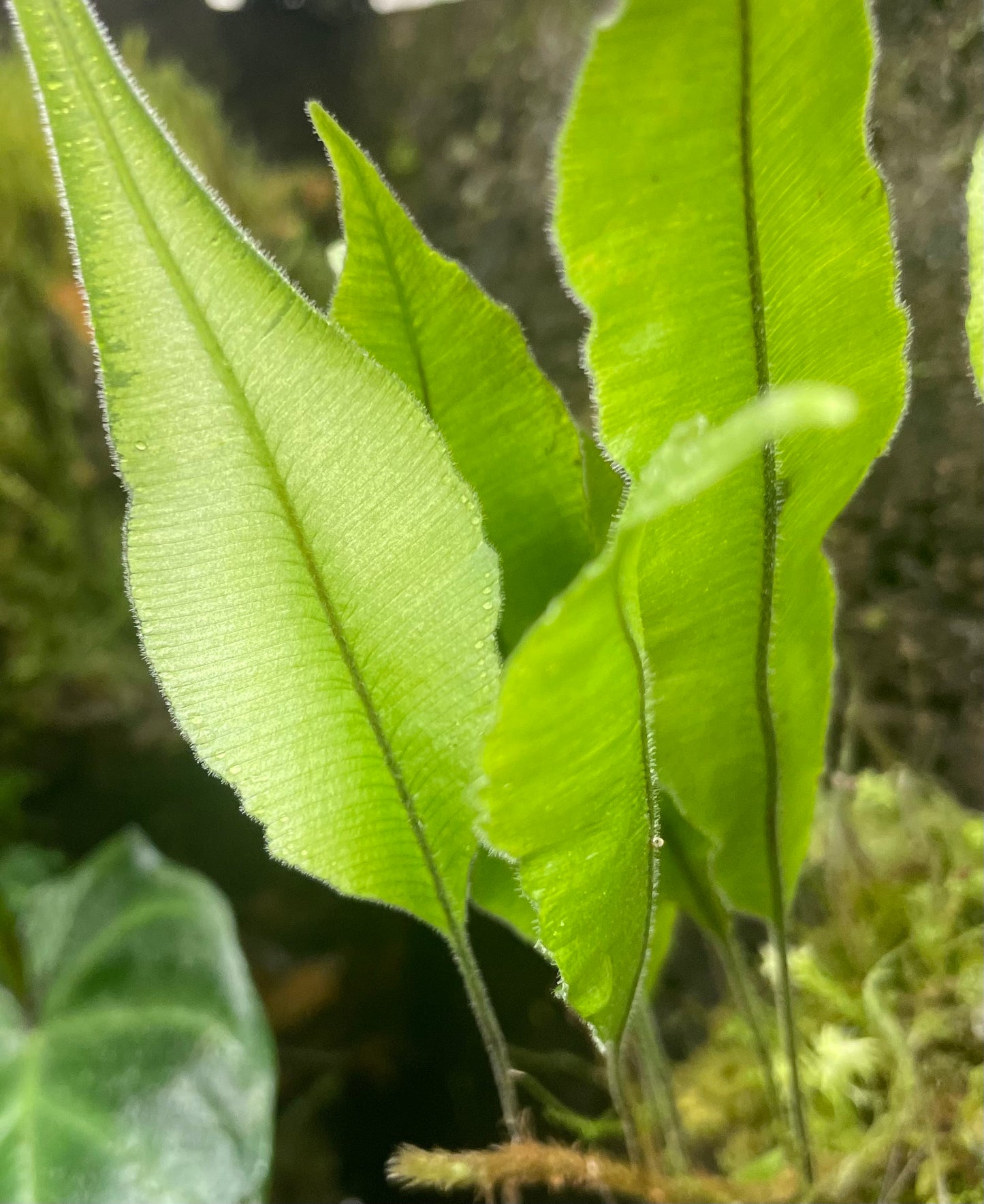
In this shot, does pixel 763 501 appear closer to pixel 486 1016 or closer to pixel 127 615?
pixel 486 1016

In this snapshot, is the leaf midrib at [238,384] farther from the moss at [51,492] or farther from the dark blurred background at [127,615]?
the moss at [51,492]

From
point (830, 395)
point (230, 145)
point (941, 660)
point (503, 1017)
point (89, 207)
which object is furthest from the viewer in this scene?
point (230, 145)

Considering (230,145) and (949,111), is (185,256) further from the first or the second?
(230,145)

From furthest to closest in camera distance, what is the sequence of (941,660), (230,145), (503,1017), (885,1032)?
(230,145)
(503,1017)
(941,660)
(885,1032)

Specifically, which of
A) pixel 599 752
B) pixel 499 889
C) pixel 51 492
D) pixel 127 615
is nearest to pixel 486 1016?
pixel 499 889

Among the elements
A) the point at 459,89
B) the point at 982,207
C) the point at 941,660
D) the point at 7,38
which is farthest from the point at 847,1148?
the point at 7,38
